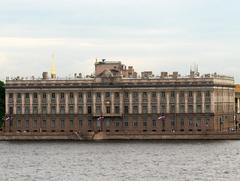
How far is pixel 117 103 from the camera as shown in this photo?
549 feet

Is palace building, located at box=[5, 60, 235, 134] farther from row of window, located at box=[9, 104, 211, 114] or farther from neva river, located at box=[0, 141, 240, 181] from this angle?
neva river, located at box=[0, 141, 240, 181]

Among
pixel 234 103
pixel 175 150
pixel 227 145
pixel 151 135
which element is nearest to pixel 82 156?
pixel 175 150

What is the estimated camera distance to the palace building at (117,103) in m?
163

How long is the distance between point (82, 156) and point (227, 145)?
23.4m

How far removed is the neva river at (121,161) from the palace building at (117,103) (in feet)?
46.0

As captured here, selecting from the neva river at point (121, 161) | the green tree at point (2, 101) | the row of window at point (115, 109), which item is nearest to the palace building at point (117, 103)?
the row of window at point (115, 109)

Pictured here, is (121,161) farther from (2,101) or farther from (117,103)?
(2,101)

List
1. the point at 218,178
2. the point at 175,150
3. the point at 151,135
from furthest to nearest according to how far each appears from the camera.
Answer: the point at 151,135 < the point at 175,150 < the point at 218,178

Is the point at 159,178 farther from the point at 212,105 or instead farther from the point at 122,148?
the point at 212,105

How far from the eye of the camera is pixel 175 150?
129 metres

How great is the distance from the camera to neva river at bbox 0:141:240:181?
9562cm

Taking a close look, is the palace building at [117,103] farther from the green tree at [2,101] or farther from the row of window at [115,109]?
the green tree at [2,101]

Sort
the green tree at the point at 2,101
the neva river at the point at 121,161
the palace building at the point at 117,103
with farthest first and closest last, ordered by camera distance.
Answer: the green tree at the point at 2,101 < the palace building at the point at 117,103 < the neva river at the point at 121,161

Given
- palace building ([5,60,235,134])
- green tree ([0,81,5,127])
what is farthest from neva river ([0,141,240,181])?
green tree ([0,81,5,127])
